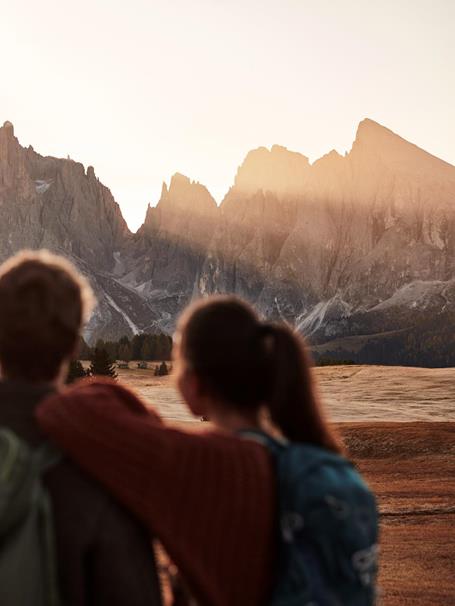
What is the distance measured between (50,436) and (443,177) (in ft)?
634

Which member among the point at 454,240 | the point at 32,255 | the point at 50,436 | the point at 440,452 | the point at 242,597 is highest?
the point at 454,240

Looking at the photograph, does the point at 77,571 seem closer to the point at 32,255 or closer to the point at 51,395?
the point at 51,395

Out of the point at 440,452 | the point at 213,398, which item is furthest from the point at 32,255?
the point at 440,452

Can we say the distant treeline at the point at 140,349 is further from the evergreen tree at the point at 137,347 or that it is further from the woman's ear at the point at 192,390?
the woman's ear at the point at 192,390

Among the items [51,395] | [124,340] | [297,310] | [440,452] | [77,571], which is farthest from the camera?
[297,310]

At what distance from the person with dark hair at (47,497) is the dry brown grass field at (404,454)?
3145mm

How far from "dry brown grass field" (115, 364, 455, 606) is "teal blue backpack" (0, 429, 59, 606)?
10.8 feet

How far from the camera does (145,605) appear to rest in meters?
2.65

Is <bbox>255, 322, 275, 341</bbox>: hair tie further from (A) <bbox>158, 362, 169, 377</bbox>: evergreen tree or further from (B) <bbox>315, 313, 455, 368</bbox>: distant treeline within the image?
(B) <bbox>315, 313, 455, 368</bbox>: distant treeline

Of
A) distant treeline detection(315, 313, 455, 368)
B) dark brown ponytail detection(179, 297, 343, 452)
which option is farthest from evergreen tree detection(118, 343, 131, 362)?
dark brown ponytail detection(179, 297, 343, 452)

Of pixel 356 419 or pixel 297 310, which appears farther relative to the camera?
pixel 297 310

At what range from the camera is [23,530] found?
2512 mm

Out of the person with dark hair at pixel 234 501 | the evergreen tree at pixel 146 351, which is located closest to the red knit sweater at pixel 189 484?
the person with dark hair at pixel 234 501

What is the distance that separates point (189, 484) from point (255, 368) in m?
0.54
